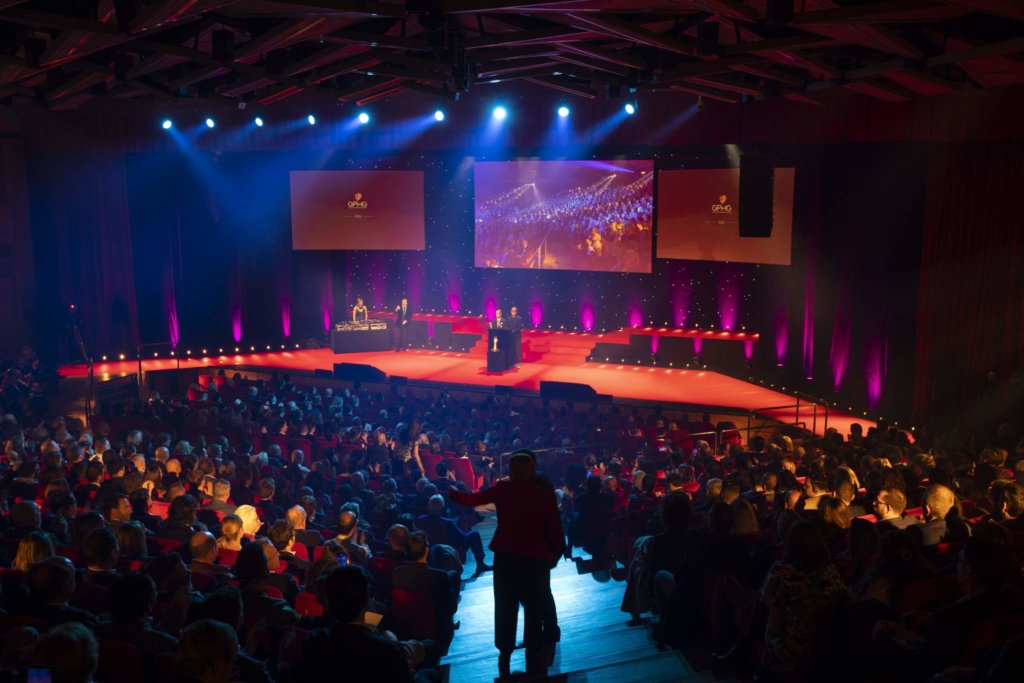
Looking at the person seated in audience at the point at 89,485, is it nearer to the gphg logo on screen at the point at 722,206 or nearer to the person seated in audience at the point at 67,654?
the person seated in audience at the point at 67,654

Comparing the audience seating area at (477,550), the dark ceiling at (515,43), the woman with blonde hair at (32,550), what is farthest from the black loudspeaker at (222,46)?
the woman with blonde hair at (32,550)

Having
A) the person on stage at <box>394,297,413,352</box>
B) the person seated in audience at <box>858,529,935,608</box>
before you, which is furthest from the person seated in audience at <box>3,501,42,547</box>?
the person on stage at <box>394,297,413,352</box>

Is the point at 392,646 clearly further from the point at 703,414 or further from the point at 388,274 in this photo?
the point at 388,274

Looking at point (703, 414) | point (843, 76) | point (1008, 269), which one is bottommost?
point (703, 414)

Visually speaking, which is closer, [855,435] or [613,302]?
[855,435]

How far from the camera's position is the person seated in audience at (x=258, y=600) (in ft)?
15.1

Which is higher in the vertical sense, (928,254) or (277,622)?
(928,254)

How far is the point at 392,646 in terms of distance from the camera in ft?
10.9

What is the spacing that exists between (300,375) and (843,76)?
12.1 m

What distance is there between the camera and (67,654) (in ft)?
10.2

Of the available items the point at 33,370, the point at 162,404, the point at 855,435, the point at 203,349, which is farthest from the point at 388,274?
the point at 855,435

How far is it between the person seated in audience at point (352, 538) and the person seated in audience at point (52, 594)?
6.79 ft

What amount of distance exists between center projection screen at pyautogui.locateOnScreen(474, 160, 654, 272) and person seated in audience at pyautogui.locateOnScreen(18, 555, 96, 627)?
57.1 feet

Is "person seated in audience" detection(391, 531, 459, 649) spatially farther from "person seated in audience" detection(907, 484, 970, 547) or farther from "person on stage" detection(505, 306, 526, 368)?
"person on stage" detection(505, 306, 526, 368)
